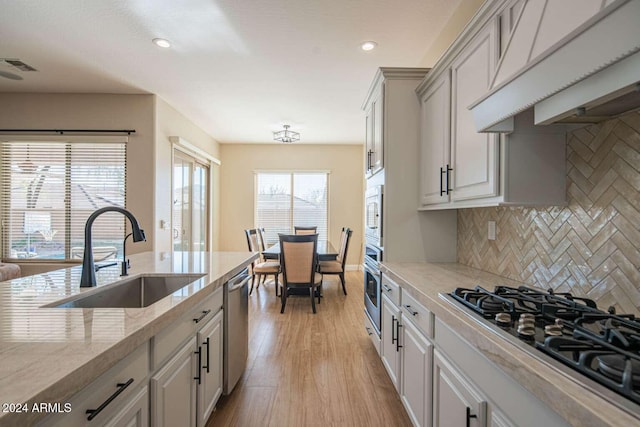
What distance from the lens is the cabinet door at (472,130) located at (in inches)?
58.2

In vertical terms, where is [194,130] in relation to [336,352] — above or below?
above

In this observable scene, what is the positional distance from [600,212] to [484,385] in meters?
0.86

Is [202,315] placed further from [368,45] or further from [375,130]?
[368,45]

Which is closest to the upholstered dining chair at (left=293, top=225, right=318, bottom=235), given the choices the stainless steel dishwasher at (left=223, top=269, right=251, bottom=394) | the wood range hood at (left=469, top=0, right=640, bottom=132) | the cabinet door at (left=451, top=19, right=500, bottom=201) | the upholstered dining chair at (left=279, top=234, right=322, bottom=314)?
the upholstered dining chair at (left=279, top=234, right=322, bottom=314)

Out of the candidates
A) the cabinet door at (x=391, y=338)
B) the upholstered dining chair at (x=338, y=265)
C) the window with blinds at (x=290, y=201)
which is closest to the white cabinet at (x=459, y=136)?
the cabinet door at (x=391, y=338)

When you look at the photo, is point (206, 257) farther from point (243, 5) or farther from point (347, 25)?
point (347, 25)

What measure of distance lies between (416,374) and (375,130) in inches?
77.1

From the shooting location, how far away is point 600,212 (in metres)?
1.27

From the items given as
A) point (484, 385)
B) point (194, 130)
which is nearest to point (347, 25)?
point (484, 385)

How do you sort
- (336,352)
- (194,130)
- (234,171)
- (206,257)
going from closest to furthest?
(206,257) < (336,352) < (194,130) < (234,171)

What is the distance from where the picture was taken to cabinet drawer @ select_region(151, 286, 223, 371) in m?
1.13

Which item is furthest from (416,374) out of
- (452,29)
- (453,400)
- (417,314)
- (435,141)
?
(452,29)

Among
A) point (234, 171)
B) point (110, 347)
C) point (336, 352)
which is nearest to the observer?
point (110, 347)

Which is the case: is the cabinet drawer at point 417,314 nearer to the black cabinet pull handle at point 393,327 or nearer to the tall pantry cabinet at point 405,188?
the black cabinet pull handle at point 393,327
